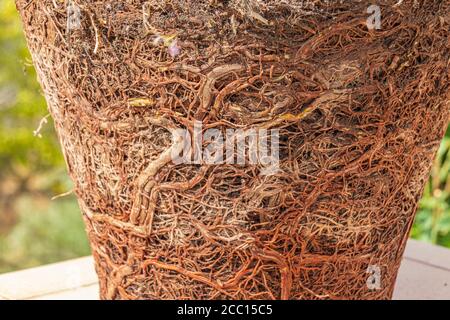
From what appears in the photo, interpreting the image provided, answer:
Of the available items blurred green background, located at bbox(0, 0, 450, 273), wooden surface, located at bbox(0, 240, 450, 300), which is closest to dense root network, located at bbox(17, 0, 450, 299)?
wooden surface, located at bbox(0, 240, 450, 300)

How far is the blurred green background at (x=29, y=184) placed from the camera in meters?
3.31

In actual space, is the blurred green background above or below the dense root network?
below

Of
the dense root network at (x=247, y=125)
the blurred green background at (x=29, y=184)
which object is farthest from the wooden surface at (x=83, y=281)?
the blurred green background at (x=29, y=184)

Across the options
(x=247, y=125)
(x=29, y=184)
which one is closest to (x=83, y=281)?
(x=247, y=125)

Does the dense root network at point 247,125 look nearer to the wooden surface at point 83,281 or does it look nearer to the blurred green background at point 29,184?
the wooden surface at point 83,281

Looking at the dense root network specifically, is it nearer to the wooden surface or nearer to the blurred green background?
the wooden surface

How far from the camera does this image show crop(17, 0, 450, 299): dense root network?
98cm

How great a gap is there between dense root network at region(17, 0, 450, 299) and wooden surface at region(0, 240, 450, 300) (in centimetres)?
37

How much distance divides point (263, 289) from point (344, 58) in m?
0.38

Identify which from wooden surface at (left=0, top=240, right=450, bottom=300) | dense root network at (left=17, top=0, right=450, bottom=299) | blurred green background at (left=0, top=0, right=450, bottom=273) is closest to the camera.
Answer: dense root network at (left=17, top=0, right=450, bottom=299)

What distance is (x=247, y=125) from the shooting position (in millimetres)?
1010

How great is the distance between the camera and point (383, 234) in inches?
45.9
